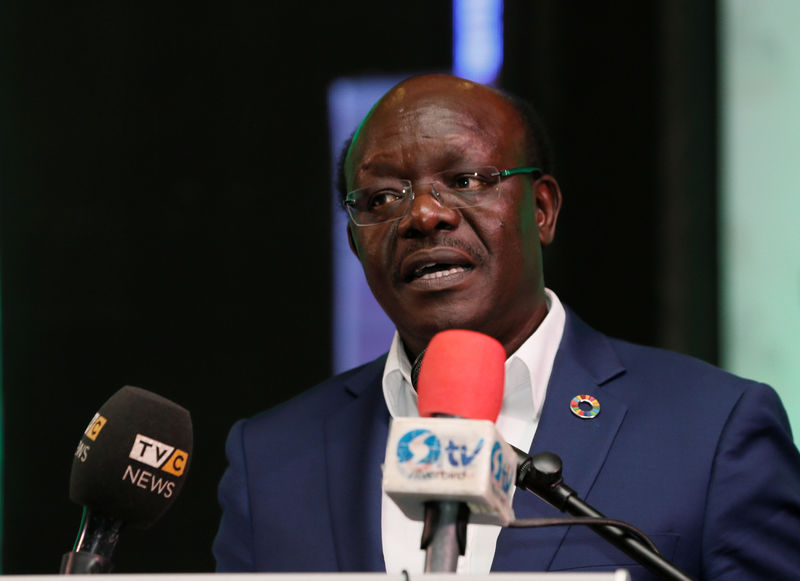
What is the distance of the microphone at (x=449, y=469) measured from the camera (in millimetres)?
1014

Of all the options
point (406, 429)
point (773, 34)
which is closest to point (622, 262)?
point (773, 34)

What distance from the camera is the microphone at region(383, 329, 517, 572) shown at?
3.33ft

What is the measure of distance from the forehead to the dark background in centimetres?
92

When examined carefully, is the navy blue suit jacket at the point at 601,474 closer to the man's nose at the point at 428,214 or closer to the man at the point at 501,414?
the man at the point at 501,414

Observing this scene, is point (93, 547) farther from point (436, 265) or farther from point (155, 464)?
point (436, 265)

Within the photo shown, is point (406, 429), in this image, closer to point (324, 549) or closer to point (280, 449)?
point (324, 549)

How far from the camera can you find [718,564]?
1.74m

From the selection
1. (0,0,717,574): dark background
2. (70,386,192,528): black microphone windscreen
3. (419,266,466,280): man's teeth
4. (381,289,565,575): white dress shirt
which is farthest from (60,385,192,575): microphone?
(0,0,717,574): dark background

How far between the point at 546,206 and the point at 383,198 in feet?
1.36

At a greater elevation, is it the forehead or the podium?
the forehead

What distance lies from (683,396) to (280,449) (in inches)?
33.9

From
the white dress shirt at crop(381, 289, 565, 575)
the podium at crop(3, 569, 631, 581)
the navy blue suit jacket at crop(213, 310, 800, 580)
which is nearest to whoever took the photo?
the podium at crop(3, 569, 631, 581)

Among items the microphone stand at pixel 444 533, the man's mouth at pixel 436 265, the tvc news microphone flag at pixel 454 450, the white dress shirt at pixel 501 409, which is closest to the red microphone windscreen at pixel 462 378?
the tvc news microphone flag at pixel 454 450

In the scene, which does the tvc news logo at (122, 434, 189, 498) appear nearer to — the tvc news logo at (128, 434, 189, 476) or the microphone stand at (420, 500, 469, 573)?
the tvc news logo at (128, 434, 189, 476)
